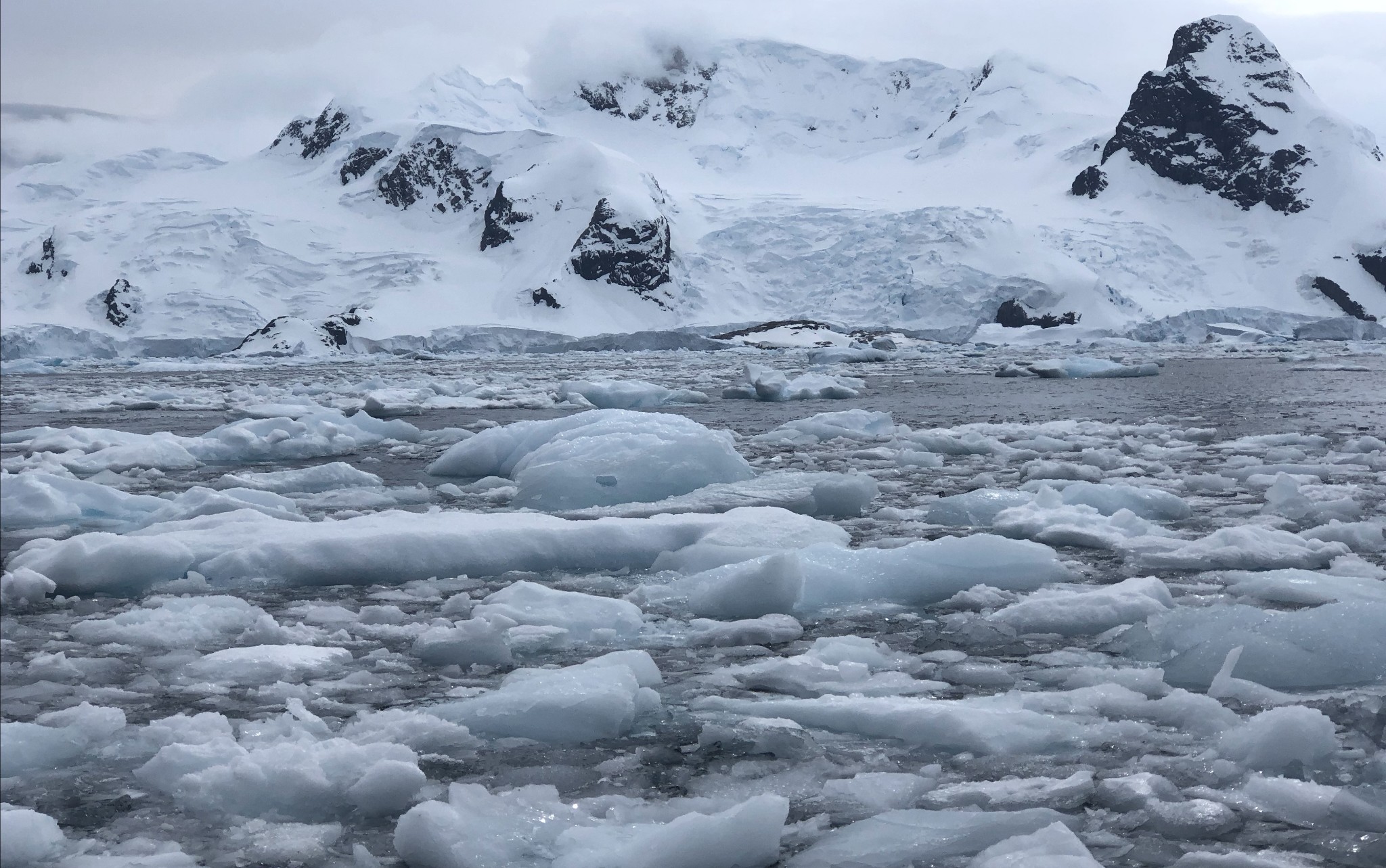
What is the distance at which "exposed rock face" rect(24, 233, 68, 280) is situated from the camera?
237ft

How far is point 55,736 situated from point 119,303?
68400 millimetres

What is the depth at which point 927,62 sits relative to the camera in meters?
124

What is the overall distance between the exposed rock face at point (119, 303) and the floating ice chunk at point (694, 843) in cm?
6636

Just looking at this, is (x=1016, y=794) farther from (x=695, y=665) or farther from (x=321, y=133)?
(x=321, y=133)

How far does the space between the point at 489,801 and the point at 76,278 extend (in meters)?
78.6

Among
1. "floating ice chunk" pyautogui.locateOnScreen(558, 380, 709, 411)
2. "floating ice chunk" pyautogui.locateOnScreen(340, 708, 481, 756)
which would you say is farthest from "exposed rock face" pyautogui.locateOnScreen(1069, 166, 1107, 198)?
"floating ice chunk" pyautogui.locateOnScreen(340, 708, 481, 756)

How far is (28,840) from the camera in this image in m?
2.10

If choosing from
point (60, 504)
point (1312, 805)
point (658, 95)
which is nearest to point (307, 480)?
point (60, 504)

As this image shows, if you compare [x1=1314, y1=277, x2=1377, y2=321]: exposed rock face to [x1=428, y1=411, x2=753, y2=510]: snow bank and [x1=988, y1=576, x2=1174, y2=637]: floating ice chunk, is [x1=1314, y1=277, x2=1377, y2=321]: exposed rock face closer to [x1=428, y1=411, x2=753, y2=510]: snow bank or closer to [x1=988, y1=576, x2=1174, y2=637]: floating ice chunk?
[x1=428, y1=411, x2=753, y2=510]: snow bank

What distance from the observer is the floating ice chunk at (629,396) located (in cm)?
1477

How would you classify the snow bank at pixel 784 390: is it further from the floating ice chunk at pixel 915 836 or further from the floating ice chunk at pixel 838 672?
the floating ice chunk at pixel 915 836

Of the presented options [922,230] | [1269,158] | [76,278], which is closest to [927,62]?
[1269,158]

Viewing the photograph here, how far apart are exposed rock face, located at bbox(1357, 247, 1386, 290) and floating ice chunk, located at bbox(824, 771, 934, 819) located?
88.2 m

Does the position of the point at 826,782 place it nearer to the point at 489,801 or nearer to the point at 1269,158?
the point at 489,801
